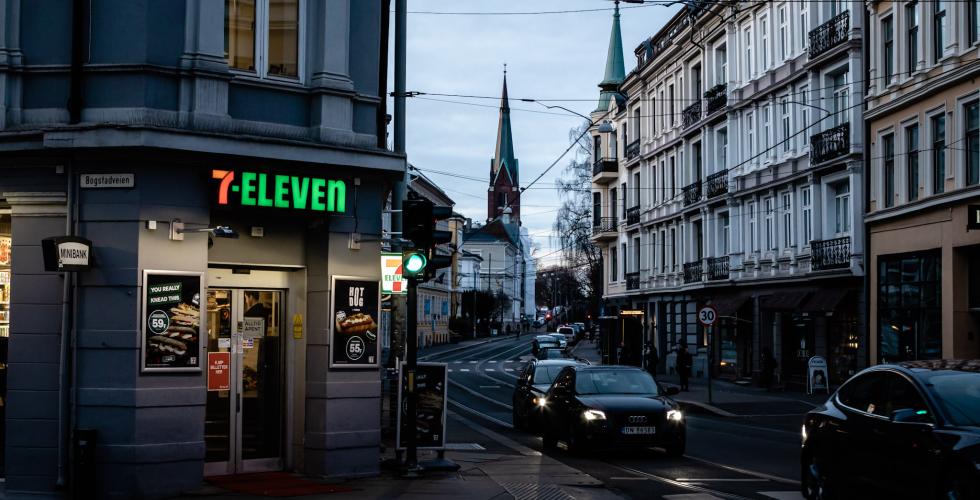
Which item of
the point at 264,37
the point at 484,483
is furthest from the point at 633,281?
the point at 264,37

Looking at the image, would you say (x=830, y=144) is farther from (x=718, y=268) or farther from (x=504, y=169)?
(x=504, y=169)

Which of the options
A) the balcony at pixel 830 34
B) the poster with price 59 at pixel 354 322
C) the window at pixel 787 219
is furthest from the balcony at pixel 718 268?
the poster with price 59 at pixel 354 322

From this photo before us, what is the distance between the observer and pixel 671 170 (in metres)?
57.1

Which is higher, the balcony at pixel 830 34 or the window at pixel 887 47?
the balcony at pixel 830 34

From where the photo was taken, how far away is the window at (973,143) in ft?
93.4

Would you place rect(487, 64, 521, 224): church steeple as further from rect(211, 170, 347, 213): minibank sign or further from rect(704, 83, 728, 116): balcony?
rect(211, 170, 347, 213): minibank sign

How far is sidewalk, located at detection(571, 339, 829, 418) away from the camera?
3359 centimetres

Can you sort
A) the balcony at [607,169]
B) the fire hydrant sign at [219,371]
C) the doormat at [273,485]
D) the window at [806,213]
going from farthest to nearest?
the balcony at [607,169]
the window at [806,213]
the fire hydrant sign at [219,371]
the doormat at [273,485]

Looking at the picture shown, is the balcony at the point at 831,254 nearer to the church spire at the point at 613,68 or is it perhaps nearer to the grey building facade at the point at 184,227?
the grey building facade at the point at 184,227

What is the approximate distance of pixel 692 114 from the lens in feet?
173

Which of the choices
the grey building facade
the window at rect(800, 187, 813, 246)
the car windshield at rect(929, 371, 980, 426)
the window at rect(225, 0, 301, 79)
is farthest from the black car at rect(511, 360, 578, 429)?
the window at rect(800, 187, 813, 246)

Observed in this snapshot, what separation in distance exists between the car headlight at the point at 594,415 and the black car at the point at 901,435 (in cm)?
700

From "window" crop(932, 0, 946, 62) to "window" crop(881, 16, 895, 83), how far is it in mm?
2707

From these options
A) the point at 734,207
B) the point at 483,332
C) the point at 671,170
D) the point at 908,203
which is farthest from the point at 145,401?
the point at 483,332
